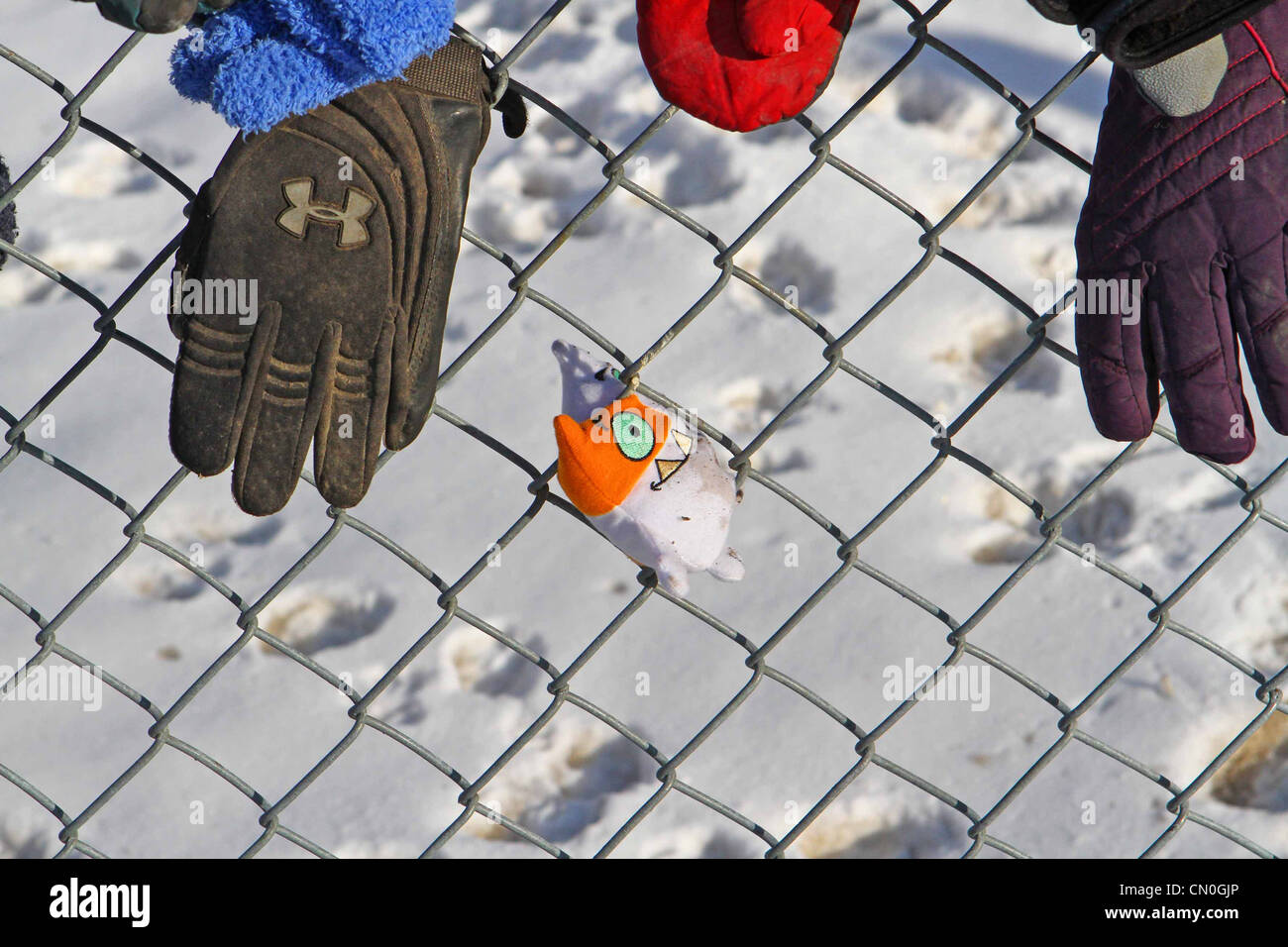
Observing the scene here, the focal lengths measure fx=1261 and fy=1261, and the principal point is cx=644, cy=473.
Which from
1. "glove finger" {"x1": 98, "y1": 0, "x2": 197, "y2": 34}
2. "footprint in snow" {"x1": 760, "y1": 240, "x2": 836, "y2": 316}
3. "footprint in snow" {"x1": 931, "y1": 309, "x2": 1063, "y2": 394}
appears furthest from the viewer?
"footprint in snow" {"x1": 760, "y1": 240, "x2": 836, "y2": 316}

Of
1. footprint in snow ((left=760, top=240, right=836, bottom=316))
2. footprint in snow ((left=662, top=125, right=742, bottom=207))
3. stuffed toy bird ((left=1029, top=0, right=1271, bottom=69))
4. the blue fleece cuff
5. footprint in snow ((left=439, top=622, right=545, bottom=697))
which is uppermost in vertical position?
stuffed toy bird ((left=1029, top=0, right=1271, bottom=69))

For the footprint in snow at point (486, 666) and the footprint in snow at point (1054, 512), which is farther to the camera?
the footprint in snow at point (1054, 512)

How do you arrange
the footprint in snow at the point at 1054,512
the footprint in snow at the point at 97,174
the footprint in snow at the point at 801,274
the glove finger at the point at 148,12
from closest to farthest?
the glove finger at the point at 148,12, the footprint in snow at the point at 1054,512, the footprint in snow at the point at 801,274, the footprint in snow at the point at 97,174

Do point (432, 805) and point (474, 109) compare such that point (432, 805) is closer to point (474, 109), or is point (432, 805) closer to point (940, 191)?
point (474, 109)

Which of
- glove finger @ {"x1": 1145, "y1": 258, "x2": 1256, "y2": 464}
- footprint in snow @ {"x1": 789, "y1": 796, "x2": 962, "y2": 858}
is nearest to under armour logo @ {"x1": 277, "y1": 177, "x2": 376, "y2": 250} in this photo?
glove finger @ {"x1": 1145, "y1": 258, "x2": 1256, "y2": 464}

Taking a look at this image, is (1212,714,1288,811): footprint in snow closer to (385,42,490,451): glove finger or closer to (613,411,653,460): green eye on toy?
(613,411,653,460): green eye on toy

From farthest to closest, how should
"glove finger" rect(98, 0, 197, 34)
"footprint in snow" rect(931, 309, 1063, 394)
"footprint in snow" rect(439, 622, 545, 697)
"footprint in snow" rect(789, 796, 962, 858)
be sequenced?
"footprint in snow" rect(931, 309, 1063, 394) < "footprint in snow" rect(439, 622, 545, 697) < "footprint in snow" rect(789, 796, 962, 858) < "glove finger" rect(98, 0, 197, 34)

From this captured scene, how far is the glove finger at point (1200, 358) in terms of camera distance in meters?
1.12

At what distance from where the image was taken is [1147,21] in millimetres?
914

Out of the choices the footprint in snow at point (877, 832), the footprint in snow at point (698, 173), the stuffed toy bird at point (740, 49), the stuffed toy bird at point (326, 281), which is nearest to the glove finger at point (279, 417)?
the stuffed toy bird at point (326, 281)

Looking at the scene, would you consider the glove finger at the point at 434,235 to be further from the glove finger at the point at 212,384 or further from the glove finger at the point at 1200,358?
the glove finger at the point at 1200,358

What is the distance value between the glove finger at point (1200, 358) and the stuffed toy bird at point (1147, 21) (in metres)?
0.23

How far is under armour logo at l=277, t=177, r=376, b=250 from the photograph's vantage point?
980 mm

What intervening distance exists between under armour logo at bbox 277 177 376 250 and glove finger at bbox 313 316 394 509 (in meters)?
0.08
